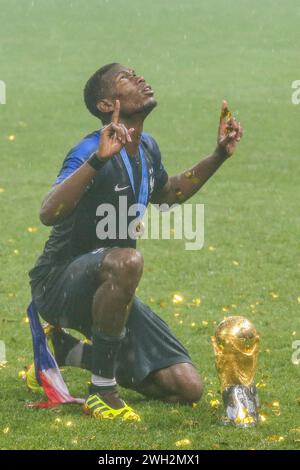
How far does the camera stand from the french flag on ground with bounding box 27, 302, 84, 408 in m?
7.41

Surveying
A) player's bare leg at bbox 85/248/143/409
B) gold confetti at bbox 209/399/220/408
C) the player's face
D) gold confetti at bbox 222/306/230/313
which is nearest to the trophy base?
gold confetti at bbox 209/399/220/408

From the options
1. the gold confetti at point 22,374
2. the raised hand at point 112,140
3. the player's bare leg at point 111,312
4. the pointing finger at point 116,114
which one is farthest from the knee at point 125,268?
the gold confetti at point 22,374

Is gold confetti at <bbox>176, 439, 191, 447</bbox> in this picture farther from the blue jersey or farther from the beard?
the beard

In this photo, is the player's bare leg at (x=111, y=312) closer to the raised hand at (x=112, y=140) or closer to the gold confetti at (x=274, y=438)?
the raised hand at (x=112, y=140)

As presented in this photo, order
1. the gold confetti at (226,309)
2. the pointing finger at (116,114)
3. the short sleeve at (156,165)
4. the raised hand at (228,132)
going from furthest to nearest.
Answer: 1. the gold confetti at (226,309)
2. the short sleeve at (156,165)
3. the raised hand at (228,132)
4. the pointing finger at (116,114)

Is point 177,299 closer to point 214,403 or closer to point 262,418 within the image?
point 214,403

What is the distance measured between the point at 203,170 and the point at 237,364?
1.50 metres

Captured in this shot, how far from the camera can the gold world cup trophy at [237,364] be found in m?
6.93

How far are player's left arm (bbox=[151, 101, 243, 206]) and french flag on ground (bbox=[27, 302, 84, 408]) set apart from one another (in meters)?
1.21

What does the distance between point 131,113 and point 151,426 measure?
1.96 meters

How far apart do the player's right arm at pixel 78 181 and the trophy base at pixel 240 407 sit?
1.46 metres

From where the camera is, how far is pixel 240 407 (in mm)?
6910

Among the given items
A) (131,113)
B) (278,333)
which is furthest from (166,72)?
(131,113)

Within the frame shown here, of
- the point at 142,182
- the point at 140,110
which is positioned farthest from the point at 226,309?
the point at 140,110
